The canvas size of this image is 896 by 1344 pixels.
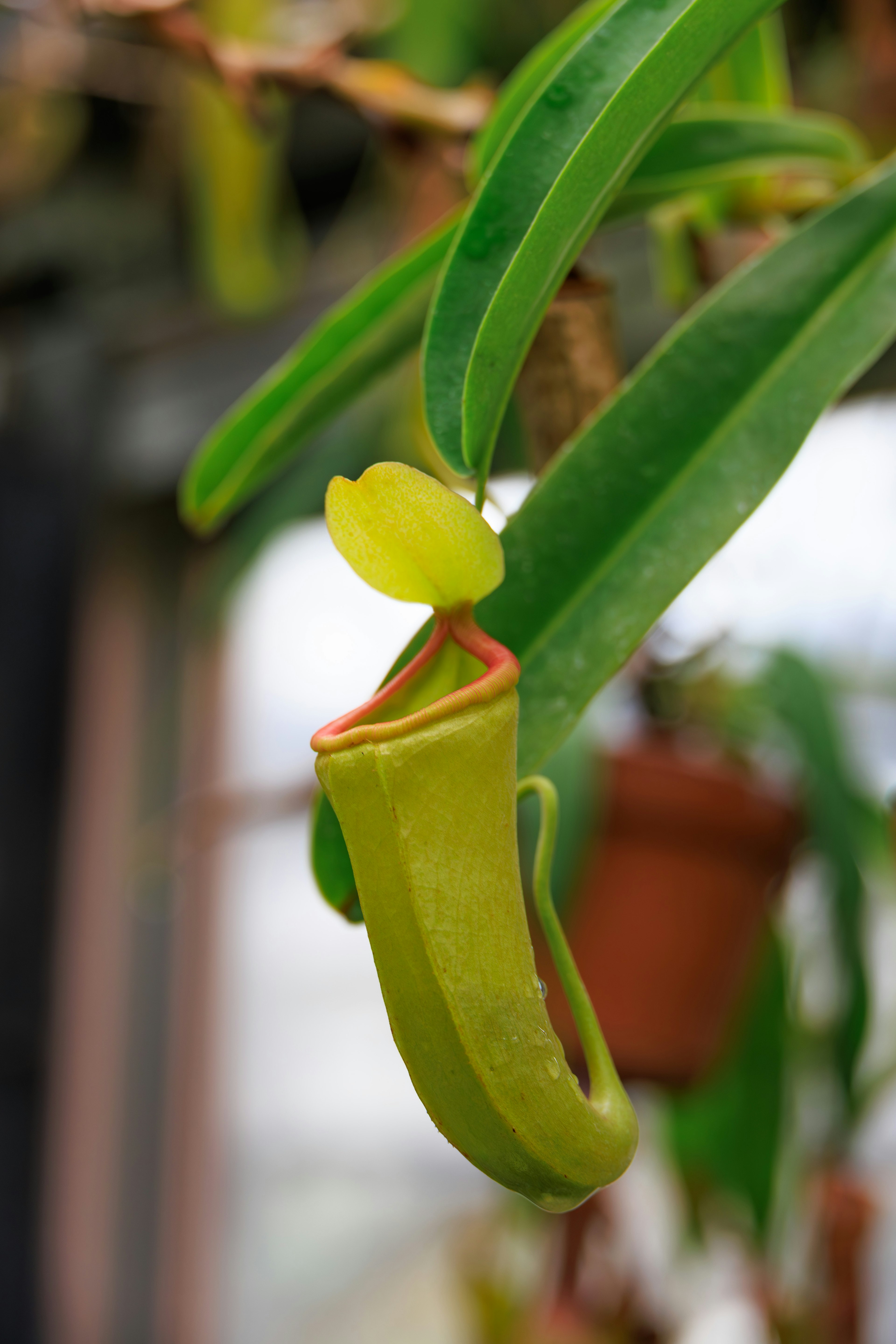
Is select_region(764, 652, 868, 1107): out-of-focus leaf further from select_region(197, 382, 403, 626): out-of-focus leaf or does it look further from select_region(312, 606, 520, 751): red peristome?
select_region(312, 606, 520, 751): red peristome

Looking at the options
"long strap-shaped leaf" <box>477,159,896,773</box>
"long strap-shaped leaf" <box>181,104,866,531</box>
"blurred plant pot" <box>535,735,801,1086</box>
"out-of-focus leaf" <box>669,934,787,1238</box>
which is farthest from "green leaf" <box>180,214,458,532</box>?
"out-of-focus leaf" <box>669,934,787,1238</box>

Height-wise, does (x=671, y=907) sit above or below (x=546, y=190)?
below

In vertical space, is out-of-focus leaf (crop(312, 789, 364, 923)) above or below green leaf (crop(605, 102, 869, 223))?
below

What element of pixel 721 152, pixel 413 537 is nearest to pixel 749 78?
pixel 721 152

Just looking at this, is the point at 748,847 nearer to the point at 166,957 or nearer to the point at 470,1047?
the point at 470,1047

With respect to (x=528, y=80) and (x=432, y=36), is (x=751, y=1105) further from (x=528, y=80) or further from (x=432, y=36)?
(x=432, y=36)

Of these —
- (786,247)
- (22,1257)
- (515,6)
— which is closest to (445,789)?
(786,247)
